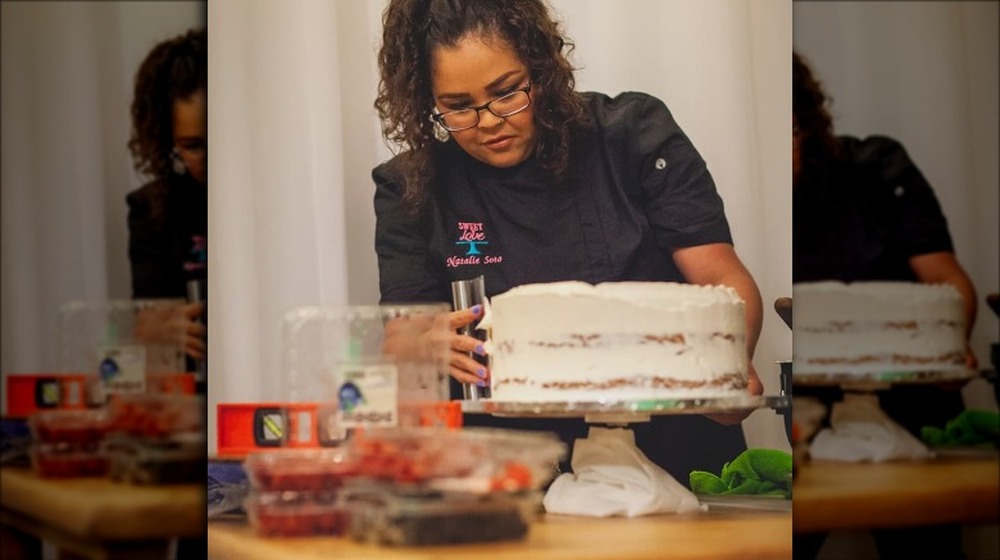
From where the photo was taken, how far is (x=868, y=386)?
2154mm

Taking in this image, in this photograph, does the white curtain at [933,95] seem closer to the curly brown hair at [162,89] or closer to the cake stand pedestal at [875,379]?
the cake stand pedestal at [875,379]

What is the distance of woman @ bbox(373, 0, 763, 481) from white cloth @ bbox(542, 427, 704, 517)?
39 mm

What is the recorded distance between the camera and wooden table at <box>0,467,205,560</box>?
76.3 inches

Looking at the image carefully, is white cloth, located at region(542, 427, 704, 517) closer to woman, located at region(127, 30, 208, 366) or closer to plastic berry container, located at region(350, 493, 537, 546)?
plastic berry container, located at region(350, 493, 537, 546)

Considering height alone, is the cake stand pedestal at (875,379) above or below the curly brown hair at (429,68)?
below

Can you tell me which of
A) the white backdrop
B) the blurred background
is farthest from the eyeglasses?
the blurred background

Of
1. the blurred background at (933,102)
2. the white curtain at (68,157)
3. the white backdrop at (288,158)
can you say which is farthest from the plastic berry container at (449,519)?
the blurred background at (933,102)

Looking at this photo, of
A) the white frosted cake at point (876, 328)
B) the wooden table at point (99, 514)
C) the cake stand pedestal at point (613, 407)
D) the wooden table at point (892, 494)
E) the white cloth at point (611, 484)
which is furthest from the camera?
the wooden table at point (892, 494)

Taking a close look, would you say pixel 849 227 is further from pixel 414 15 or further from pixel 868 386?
pixel 414 15

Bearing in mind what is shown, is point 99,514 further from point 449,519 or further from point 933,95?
point 933,95

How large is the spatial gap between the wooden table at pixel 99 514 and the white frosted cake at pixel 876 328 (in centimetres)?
117

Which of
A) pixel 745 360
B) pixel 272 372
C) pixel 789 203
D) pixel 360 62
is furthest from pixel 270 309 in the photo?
pixel 789 203

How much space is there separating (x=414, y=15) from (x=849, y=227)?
3.36ft

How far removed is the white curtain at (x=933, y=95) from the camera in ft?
7.68
